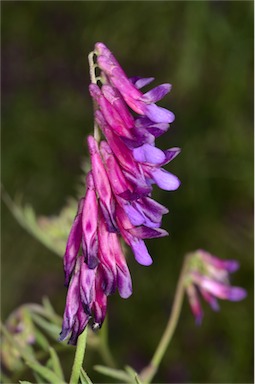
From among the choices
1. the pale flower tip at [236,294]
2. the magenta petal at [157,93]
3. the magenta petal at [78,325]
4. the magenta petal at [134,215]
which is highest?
the magenta petal at [157,93]

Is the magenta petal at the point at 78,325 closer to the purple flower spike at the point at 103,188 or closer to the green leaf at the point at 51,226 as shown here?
the purple flower spike at the point at 103,188

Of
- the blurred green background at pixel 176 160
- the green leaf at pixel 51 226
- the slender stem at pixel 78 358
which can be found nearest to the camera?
the slender stem at pixel 78 358

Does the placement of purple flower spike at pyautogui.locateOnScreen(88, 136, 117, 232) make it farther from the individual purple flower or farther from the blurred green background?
the blurred green background

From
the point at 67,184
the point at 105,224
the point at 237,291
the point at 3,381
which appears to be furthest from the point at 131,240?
the point at 67,184

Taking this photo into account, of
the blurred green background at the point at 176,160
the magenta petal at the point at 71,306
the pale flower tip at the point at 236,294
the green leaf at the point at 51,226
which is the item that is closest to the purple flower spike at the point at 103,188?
the magenta petal at the point at 71,306

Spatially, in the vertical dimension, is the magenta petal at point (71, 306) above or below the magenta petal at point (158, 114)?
below

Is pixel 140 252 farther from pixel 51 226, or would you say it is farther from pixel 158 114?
pixel 51 226

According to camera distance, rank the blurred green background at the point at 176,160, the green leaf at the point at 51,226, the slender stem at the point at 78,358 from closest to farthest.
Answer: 1. the slender stem at the point at 78,358
2. the green leaf at the point at 51,226
3. the blurred green background at the point at 176,160
